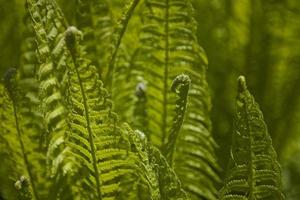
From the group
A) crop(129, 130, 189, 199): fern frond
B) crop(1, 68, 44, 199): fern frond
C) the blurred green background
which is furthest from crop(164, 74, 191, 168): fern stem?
the blurred green background

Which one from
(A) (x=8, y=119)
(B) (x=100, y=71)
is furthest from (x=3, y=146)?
(B) (x=100, y=71)

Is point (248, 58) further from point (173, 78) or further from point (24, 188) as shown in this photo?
point (24, 188)

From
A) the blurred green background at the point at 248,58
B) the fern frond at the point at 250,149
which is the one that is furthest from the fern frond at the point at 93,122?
the blurred green background at the point at 248,58

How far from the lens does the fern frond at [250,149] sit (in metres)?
0.58

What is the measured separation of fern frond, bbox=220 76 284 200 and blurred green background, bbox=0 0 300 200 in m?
0.36

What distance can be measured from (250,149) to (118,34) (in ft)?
0.68

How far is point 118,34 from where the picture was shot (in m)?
0.72

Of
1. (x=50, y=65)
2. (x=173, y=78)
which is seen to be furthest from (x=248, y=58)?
(x=50, y=65)

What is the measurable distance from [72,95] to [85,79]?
0.8 inches

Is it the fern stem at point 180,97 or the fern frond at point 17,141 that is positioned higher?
the fern stem at point 180,97

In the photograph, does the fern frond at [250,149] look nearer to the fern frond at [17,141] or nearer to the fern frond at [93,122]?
the fern frond at [93,122]

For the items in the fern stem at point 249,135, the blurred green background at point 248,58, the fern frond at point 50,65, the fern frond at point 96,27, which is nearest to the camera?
the fern stem at point 249,135

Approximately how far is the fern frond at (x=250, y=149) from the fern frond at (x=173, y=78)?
16 cm

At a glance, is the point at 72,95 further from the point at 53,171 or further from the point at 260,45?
the point at 260,45
